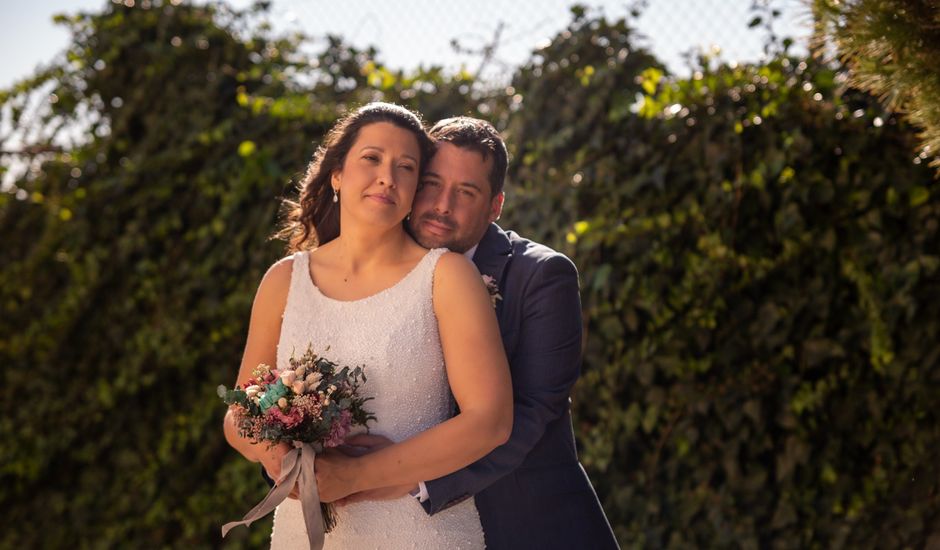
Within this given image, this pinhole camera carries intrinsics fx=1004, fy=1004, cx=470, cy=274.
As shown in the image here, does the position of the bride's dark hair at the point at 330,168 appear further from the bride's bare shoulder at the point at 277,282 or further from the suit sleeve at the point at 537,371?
the suit sleeve at the point at 537,371

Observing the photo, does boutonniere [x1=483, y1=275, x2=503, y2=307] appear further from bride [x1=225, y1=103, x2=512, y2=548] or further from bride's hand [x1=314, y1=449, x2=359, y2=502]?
bride's hand [x1=314, y1=449, x2=359, y2=502]

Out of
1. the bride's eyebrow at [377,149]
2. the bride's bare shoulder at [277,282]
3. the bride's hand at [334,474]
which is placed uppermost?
the bride's eyebrow at [377,149]

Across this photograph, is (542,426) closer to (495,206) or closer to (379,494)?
(379,494)

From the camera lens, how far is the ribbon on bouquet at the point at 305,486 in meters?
2.01

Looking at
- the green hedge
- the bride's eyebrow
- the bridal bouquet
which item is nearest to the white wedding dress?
the bridal bouquet

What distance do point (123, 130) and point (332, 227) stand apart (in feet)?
11.2

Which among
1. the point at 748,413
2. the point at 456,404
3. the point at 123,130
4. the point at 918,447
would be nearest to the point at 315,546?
the point at 456,404

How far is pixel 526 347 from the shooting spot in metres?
2.33

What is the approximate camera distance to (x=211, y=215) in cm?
507

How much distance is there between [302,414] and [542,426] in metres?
0.56

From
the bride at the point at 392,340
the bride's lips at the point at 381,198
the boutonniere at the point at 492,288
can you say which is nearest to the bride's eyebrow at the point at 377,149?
the bride at the point at 392,340

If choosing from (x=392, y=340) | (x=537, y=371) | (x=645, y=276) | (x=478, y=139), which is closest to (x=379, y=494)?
(x=392, y=340)

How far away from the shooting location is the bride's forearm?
2021 millimetres

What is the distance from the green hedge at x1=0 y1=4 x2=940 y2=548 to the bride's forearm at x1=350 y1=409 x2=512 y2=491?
1.74m
